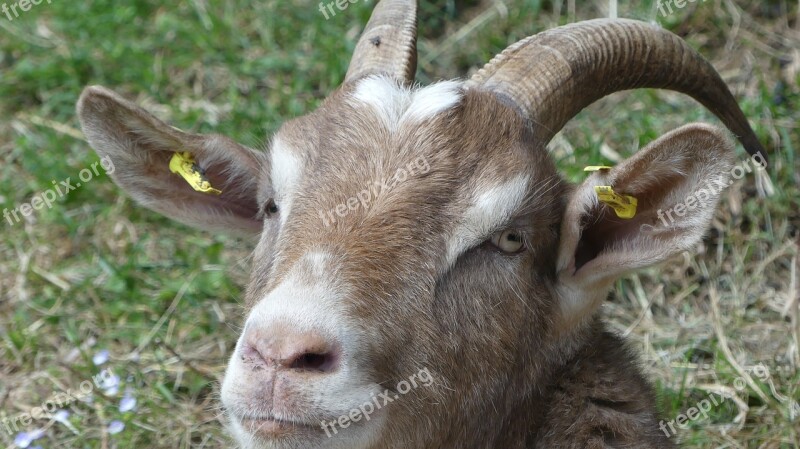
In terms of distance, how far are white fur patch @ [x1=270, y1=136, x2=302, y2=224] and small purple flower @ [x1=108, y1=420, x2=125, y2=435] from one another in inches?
83.1

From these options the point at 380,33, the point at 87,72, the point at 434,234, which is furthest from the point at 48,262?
→ the point at 434,234

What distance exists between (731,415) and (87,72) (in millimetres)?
6136

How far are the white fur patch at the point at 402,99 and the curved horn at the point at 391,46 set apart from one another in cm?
21

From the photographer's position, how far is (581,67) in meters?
5.33

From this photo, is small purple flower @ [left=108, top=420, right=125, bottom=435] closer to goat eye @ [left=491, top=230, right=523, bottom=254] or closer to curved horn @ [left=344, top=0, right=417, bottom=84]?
curved horn @ [left=344, top=0, right=417, bottom=84]

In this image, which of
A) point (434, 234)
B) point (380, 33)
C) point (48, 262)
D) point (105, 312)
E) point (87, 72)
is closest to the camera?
point (434, 234)

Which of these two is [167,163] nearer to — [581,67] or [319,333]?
[319,333]

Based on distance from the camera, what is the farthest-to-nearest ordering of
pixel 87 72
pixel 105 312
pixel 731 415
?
pixel 87 72, pixel 105 312, pixel 731 415

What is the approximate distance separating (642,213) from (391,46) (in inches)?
61.8

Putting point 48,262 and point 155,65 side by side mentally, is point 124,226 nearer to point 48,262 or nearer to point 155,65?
point 48,262

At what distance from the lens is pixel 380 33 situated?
582 centimetres

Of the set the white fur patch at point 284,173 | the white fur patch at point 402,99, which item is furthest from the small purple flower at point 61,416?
the white fur patch at point 402,99

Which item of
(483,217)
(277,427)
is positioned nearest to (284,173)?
(483,217)

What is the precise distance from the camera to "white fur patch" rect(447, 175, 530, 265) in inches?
196
